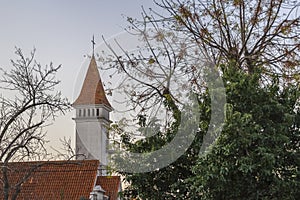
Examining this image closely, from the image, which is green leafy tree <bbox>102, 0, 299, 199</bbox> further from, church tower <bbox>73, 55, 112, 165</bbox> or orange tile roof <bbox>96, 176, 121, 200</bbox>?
orange tile roof <bbox>96, 176, 121, 200</bbox>

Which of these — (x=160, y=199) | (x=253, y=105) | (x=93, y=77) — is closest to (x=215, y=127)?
(x=253, y=105)

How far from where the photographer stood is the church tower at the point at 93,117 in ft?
33.9

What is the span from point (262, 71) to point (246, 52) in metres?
0.54

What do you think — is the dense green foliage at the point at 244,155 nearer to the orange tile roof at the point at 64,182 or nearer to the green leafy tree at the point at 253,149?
the green leafy tree at the point at 253,149

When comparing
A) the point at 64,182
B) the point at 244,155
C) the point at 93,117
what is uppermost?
the point at 93,117

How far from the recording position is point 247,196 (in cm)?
783

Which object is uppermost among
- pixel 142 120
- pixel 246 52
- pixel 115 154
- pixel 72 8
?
pixel 72 8

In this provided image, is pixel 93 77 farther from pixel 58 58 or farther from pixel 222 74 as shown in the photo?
pixel 222 74

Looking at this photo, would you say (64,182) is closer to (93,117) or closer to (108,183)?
(108,183)

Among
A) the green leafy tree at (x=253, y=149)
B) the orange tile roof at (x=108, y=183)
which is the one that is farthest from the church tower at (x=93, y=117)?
the green leafy tree at (x=253, y=149)

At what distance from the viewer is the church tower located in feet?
33.9

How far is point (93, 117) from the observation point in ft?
87.1

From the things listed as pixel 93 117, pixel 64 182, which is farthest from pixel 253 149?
pixel 93 117

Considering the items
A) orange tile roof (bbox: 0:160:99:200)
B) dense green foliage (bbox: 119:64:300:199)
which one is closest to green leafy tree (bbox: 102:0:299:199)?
dense green foliage (bbox: 119:64:300:199)
